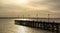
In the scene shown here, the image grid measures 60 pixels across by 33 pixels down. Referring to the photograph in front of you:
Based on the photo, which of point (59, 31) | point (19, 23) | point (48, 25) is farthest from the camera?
point (19, 23)

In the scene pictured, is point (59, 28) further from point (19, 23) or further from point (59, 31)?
point (19, 23)

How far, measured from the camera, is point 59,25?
1577 centimetres

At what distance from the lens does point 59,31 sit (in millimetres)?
15219

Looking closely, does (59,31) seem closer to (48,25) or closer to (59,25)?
(59,25)

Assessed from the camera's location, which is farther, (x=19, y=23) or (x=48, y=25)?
(x=19, y=23)

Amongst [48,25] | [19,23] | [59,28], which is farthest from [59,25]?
[19,23]

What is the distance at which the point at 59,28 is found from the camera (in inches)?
609

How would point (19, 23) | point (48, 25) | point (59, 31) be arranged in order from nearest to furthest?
1. point (59, 31)
2. point (48, 25)
3. point (19, 23)

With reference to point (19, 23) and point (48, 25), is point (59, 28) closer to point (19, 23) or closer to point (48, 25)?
point (48, 25)

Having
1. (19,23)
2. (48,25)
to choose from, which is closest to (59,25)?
(48,25)

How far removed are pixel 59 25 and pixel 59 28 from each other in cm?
44

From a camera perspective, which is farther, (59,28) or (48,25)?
(48,25)

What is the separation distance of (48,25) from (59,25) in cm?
503

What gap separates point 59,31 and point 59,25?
833 millimetres
